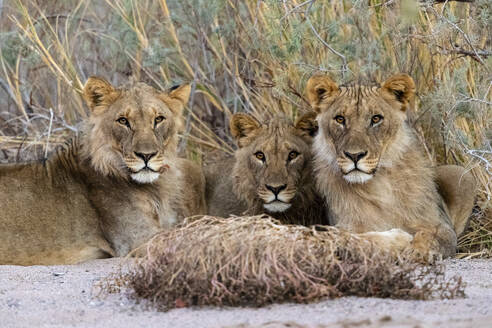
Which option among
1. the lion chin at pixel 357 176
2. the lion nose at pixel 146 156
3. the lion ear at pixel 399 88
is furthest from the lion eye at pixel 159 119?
the lion ear at pixel 399 88

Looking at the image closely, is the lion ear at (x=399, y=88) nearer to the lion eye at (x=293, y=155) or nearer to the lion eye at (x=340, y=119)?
the lion eye at (x=340, y=119)

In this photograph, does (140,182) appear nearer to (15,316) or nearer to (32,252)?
(32,252)

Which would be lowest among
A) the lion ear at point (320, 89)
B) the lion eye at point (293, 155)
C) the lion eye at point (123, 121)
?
the lion eye at point (293, 155)

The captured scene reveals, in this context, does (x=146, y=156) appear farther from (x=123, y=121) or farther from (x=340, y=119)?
(x=340, y=119)

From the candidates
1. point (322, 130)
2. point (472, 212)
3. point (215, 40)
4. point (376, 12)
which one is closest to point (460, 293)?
point (322, 130)

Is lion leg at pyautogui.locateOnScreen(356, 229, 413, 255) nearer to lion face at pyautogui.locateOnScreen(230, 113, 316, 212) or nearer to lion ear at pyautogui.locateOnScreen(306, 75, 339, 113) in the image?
lion face at pyautogui.locateOnScreen(230, 113, 316, 212)

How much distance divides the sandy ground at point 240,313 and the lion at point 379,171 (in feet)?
3.38

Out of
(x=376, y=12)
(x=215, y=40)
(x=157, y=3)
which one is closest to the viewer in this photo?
(x=376, y=12)

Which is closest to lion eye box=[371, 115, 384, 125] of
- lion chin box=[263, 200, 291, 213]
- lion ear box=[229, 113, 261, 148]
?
lion chin box=[263, 200, 291, 213]

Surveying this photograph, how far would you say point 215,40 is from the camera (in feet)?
25.7

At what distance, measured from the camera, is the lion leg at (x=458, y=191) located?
6.06 meters

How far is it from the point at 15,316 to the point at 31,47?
3891 mm

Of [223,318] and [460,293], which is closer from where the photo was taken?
[223,318]

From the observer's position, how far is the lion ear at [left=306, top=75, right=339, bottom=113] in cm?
544
